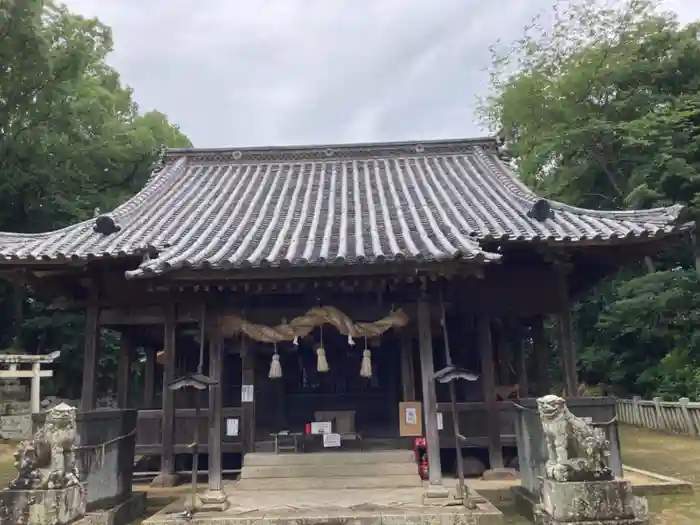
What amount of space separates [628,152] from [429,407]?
1834cm

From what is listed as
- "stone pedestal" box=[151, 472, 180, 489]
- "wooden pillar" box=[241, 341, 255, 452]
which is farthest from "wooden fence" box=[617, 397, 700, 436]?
"stone pedestal" box=[151, 472, 180, 489]

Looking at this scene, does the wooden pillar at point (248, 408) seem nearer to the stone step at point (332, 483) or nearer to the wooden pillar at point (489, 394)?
the stone step at point (332, 483)

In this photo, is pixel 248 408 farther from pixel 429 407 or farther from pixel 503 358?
pixel 503 358

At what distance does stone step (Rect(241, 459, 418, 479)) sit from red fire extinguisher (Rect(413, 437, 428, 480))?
0.41 metres

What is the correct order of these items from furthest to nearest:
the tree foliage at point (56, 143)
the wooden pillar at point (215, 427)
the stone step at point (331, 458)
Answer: the tree foliage at point (56, 143) → the stone step at point (331, 458) → the wooden pillar at point (215, 427)

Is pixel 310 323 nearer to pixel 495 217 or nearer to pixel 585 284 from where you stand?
pixel 495 217

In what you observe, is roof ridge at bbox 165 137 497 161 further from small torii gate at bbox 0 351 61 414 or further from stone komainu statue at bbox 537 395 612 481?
stone komainu statue at bbox 537 395 612 481

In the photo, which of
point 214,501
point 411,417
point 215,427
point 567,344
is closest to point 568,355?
point 567,344

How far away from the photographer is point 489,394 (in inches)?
391

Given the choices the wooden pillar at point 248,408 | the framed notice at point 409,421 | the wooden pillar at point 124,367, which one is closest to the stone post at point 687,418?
the framed notice at point 409,421

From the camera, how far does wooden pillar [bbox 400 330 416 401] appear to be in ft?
33.6

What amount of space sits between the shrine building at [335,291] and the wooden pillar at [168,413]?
0.03m

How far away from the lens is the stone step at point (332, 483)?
342 inches

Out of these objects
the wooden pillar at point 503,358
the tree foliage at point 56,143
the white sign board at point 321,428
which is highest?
the tree foliage at point 56,143
